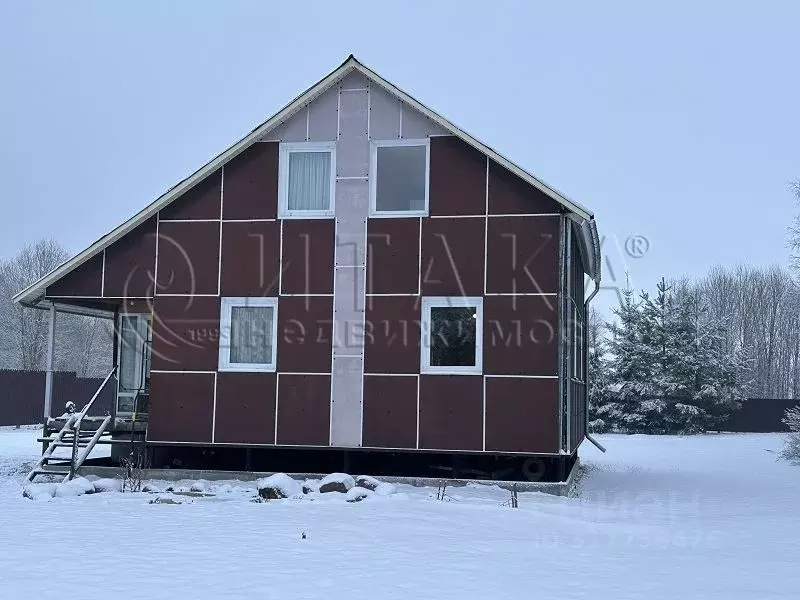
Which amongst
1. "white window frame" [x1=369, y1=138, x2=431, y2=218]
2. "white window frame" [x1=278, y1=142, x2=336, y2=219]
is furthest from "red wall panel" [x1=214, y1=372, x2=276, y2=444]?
"white window frame" [x1=369, y1=138, x2=431, y2=218]

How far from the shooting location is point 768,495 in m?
15.2

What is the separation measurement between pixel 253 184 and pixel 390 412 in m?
4.63

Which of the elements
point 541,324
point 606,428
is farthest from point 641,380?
point 541,324

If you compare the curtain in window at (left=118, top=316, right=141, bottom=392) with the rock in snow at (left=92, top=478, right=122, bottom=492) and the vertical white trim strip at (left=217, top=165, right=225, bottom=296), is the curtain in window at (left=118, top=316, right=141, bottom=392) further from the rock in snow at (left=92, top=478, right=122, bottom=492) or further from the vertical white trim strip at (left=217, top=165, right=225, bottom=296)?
the rock in snow at (left=92, top=478, right=122, bottom=492)

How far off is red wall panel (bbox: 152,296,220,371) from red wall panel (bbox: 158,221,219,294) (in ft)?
0.70

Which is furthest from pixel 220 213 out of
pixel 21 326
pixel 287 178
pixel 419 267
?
pixel 21 326

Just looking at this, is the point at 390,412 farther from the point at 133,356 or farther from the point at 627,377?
the point at 627,377

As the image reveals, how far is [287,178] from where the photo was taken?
1559 centimetres

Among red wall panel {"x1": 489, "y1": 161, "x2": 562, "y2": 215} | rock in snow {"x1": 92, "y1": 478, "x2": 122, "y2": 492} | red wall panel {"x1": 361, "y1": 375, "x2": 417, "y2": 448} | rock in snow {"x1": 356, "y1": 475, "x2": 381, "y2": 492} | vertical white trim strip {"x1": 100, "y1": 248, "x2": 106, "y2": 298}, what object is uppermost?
red wall panel {"x1": 489, "y1": 161, "x2": 562, "y2": 215}

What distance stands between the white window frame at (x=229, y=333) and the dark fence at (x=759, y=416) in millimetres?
30469

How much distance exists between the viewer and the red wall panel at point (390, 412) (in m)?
14.7

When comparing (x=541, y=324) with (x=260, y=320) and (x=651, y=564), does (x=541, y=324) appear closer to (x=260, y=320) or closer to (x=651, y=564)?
(x=260, y=320)

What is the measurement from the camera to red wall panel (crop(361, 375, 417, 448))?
14.7 metres

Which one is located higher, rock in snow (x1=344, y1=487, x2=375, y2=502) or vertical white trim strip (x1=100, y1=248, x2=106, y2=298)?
vertical white trim strip (x1=100, y1=248, x2=106, y2=298)
